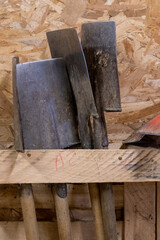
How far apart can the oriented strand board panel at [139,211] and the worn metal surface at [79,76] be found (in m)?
0.31

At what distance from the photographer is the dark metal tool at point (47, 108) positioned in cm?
81

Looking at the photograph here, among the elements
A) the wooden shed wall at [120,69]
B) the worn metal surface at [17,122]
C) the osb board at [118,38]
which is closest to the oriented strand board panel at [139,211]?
the wooden shed wall at [120,69]

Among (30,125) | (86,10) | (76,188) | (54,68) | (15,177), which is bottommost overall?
(76,188)

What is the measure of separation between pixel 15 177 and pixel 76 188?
30 cm

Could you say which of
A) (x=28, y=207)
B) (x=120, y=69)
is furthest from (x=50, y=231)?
(x=120, y=69)

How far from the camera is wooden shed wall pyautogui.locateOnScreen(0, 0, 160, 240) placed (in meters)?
0.99

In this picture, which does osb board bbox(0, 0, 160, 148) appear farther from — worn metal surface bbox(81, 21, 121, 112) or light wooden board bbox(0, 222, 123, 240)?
light wooden board bbox(0, 222, 123, 240)

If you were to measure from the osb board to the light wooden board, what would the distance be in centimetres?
35

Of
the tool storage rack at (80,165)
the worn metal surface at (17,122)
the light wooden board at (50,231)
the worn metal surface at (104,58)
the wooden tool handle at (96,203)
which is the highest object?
the worn metal surface at (104,58)

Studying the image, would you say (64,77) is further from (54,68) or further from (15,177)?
(15,177)

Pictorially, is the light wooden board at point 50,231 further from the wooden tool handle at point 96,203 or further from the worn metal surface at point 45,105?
the worn metal surface at point 45,105

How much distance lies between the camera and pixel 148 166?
2.67ft

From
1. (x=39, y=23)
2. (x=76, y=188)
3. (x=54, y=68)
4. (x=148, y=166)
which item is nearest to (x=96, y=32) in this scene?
(x=54, y=68)

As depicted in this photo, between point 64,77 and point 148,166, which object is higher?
point 64,77
